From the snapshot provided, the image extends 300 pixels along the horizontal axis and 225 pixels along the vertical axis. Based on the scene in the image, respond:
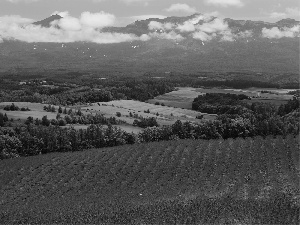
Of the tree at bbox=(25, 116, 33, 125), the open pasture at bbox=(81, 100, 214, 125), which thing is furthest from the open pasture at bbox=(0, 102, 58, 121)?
the open pasture at bbox=(81, 100, 214, 125)

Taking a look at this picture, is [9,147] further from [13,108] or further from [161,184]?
[13,108]

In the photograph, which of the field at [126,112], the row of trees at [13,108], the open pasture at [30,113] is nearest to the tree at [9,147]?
the field at [126,112]

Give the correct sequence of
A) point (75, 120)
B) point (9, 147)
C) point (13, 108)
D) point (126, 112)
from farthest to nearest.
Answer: point (126, 112) → point (13, 108) → point (75, 120) → point (9, 147)

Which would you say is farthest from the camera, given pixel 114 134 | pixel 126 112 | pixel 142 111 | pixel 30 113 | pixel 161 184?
pixel 142 111

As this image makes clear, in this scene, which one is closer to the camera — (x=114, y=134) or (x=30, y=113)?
(x=114, y=134)

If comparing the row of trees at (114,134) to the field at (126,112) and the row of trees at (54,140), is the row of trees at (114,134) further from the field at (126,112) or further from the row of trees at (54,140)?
the field at (126,112)

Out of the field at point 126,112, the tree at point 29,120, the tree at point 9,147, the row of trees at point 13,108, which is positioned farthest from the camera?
the row of trees at point 13,108

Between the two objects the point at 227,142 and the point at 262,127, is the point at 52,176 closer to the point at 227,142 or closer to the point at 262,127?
the point at 227,142

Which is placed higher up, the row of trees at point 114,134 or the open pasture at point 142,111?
the row of trees at point 114,134

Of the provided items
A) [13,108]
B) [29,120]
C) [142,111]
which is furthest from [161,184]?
[13,108]

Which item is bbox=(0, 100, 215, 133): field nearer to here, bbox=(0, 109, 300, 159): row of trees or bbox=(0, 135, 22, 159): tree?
bbox=(0, 109, 300, 159): row of trees
